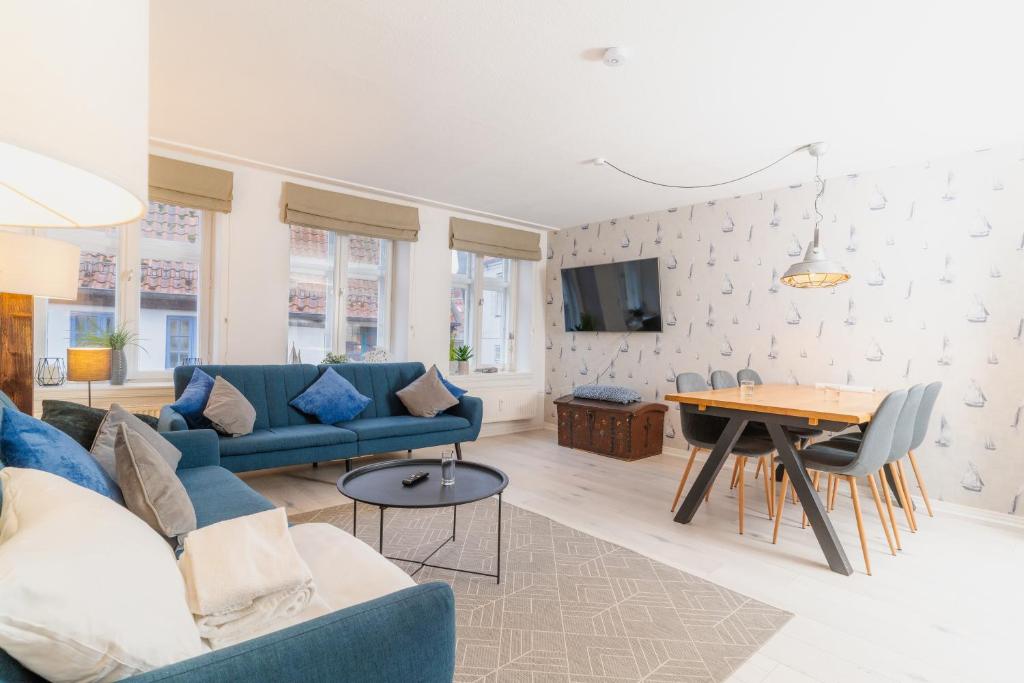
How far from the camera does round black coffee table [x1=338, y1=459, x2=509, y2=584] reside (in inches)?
87.9

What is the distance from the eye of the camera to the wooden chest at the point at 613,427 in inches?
196

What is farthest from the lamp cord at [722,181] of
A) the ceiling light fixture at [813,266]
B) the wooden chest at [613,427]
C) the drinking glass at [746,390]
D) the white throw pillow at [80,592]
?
the white throw pillow at [80,592]

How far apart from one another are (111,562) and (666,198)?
489 cm

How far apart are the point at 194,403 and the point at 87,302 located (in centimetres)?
124

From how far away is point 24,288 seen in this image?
2311 mm

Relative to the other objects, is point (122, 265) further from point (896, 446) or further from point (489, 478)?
point (896, 446)

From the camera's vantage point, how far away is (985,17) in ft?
7.09

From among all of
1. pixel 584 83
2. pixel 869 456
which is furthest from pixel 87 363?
pixel 869 456

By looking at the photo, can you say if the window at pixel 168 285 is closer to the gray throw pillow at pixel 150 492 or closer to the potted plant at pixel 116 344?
the potted plant at pixel 116 344

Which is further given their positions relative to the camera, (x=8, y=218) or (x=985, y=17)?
(x=985, y=17)

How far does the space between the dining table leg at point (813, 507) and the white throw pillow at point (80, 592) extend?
2830 mm

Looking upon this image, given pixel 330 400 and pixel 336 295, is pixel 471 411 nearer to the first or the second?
pixel 330 400

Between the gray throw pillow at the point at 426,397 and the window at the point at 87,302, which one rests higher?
the window at the point at 87,302

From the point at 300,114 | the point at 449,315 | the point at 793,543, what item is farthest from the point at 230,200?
the point at 793,543
